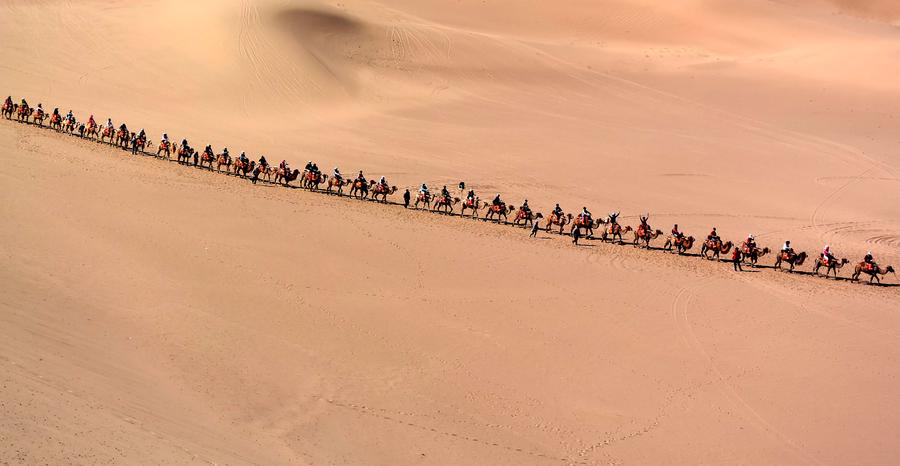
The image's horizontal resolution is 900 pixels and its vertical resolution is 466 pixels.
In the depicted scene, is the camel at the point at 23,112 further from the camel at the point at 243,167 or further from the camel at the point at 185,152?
the camel at the point at 243,167

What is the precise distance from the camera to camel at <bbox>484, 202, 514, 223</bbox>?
31.2 m

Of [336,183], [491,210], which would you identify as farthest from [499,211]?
[336,183]

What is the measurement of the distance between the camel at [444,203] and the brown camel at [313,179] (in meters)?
3.78

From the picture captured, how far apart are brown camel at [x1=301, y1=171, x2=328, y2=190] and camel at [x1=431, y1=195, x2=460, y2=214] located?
378 centimetres

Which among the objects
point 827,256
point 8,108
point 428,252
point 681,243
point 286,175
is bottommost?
point 428,252

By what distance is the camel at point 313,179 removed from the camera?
32500 mm

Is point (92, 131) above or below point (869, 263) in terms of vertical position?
below

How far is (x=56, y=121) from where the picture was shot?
36406 mm

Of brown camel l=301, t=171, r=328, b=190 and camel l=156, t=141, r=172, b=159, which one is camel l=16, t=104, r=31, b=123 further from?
brown camel l=301, t=171, r=328, b=190

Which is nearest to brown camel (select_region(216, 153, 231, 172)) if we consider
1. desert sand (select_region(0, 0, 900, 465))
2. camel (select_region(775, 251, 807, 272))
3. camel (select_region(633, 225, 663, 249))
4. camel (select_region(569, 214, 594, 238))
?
desert sand (select_region(0, 0, 900, 465))

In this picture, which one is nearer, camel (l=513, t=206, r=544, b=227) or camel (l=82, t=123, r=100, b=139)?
camel (l=513, t=206, r=544, b=227)

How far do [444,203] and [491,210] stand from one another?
4.99 ft

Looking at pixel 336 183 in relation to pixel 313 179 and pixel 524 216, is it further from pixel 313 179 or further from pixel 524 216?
pixel 524 216

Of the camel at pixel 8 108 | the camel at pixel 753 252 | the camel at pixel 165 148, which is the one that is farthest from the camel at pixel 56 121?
the camel at pixel 753 252
